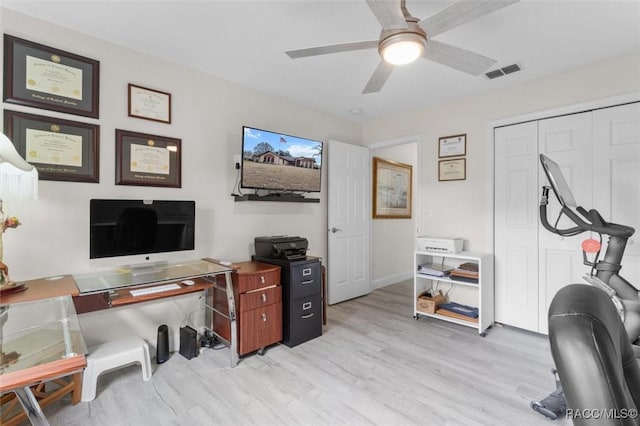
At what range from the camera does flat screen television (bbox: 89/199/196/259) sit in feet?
6.86

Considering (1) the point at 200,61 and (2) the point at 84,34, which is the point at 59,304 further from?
(1) the point at 200,61

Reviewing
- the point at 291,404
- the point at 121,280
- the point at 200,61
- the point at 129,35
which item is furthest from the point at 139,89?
the point at 291,404

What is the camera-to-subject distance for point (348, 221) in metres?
4.08

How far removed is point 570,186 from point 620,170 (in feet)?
1.14

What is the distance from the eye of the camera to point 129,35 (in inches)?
88.7

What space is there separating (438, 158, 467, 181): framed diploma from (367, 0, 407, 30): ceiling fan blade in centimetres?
232

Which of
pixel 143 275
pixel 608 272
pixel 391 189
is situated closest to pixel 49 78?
pixel 143 275

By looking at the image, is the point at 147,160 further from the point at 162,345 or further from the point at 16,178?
the point at 162,345

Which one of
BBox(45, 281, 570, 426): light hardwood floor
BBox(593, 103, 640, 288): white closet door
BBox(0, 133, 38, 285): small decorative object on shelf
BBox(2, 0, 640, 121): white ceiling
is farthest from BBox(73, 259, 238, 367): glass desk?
BBox(593, 103, 640, 288): white closet door

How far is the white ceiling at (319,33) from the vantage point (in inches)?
76.1

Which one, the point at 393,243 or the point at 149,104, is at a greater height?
the point at 149,104

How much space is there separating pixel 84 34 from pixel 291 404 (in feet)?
9.64

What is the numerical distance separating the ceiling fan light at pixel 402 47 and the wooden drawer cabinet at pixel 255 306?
188 cm

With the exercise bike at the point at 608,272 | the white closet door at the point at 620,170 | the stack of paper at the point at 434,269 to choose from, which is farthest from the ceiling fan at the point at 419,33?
the stack of paper at the point at 434,269
